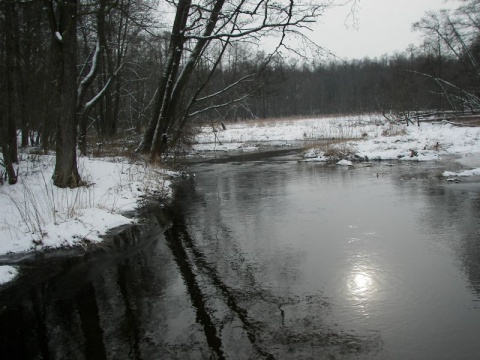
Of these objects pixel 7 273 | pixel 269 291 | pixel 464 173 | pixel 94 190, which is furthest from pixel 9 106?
pixel 464 173

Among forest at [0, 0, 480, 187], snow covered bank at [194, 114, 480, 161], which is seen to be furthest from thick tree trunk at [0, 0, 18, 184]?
snow covered bank at [194, 114, 480, 161]

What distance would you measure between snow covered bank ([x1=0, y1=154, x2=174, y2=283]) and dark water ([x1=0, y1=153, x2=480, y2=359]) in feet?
1.62

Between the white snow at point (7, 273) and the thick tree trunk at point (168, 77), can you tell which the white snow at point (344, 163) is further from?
the white snow at point (7, 273)

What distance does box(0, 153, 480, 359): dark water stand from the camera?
418 cm

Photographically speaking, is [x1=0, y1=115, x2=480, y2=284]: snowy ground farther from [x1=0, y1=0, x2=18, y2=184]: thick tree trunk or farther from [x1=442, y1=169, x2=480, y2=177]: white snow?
[x1=0, y1=0, x2=18, y2=184]: thick tree trunk

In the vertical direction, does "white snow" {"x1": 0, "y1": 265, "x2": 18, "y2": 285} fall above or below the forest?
below

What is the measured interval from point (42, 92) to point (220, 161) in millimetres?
9122

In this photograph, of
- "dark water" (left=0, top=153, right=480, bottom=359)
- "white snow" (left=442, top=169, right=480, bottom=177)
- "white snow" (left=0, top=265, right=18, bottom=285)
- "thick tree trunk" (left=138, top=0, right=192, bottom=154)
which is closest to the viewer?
"dark water" (left=0, top=153, right=480, bottom=359)

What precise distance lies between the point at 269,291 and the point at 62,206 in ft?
14.3

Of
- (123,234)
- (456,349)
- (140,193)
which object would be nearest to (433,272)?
(456,349)

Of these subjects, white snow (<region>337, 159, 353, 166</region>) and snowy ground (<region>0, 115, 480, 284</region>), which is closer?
snowy ground (<region>0, 115, 480, 284</region>)

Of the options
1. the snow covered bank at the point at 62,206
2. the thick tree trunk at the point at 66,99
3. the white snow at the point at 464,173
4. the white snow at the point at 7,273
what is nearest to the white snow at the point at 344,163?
the white snow at the point at 464,173

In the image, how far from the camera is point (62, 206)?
7699 mm

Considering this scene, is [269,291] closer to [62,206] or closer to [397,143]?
[62,206]
